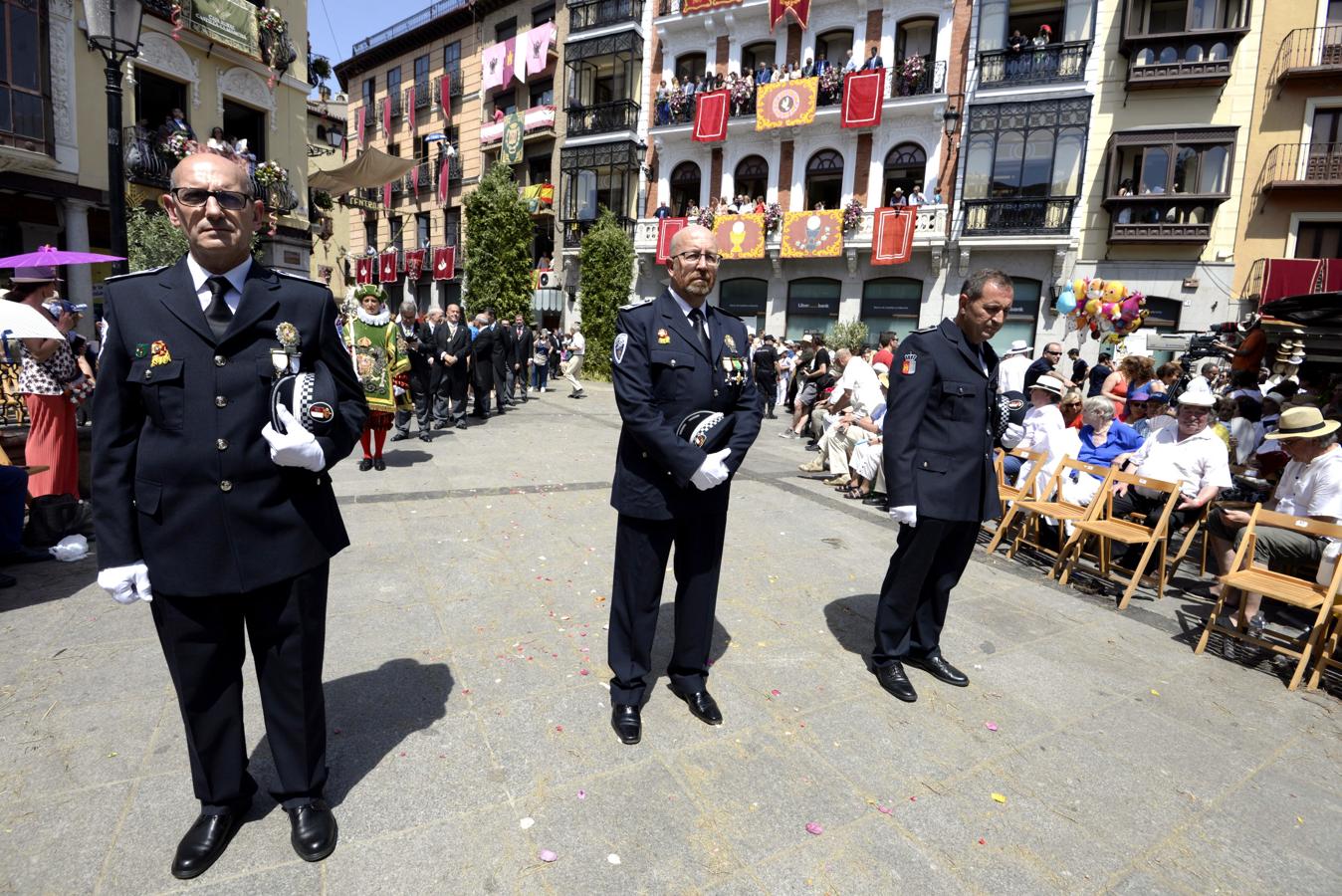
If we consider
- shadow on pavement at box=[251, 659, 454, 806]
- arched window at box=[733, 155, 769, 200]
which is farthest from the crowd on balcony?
shadow on pavement at box=[251, 659, 454, 806]

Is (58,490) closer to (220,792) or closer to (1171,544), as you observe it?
(220,792)

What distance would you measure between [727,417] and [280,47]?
19889 millimetres

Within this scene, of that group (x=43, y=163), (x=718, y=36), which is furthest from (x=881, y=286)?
(x=43, y=163)

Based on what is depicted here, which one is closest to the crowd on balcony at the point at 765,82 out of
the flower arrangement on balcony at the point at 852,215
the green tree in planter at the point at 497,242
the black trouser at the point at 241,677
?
the flower arrangement on balcony at the point at 852,215

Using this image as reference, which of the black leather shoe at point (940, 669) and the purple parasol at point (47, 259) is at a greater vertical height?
the purple parasol at point (47, 259)

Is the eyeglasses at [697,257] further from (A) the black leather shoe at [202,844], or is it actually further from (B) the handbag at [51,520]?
(B) the handbag at [51,520]

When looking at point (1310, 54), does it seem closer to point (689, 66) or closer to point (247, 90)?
point (689, 66)

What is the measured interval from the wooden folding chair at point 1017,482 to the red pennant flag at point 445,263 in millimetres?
30462

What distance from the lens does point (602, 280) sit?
24531 mm

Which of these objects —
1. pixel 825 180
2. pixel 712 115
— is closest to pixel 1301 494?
pixel 825 180

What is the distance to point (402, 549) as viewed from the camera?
207 inches

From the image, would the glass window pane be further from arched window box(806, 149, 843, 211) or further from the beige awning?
the beige awning

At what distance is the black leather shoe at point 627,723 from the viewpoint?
2938 mm

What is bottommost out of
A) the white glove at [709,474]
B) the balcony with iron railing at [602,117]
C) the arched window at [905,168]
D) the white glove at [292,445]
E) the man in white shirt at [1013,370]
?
the white glove at [709,474]
